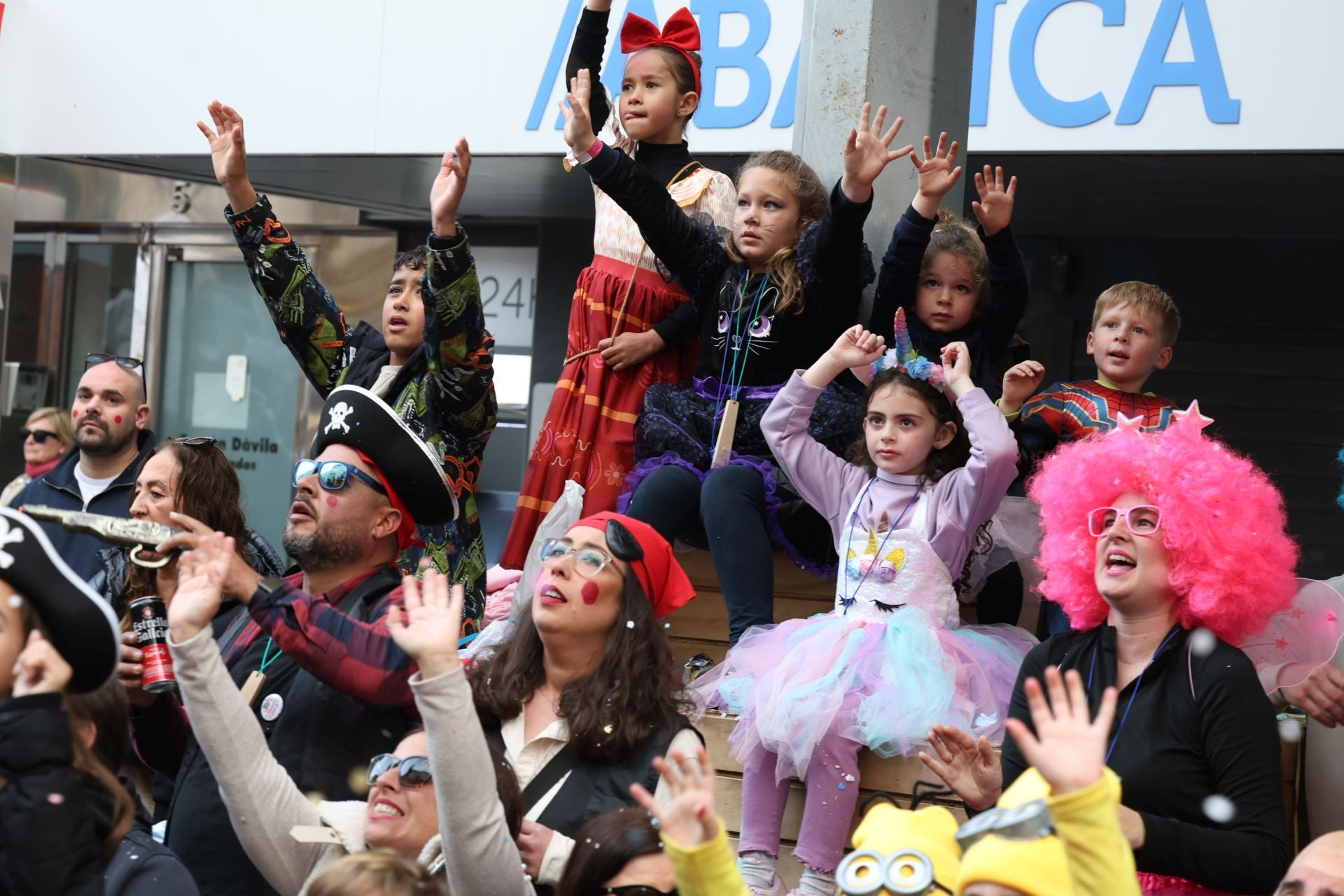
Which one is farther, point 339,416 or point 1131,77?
point 1131,77

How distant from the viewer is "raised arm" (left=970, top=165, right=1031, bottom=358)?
4719 mm

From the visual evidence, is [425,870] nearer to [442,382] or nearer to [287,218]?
[442,382]

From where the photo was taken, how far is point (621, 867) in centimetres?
282

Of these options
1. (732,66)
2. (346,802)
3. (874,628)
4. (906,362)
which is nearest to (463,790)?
(346,802)

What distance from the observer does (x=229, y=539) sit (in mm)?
3303

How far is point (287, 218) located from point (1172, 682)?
8.89 m

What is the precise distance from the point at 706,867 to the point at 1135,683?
141cm

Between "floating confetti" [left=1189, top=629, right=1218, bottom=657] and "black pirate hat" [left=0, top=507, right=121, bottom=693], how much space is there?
7.35 ft

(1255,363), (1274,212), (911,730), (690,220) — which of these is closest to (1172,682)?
(911,730)

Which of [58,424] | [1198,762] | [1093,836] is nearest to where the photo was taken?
[1093,836]

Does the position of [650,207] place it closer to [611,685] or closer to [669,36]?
[669,36]

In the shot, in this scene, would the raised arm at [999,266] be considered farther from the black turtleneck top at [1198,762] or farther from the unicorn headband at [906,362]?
the black turtleneck top at [1198,762]

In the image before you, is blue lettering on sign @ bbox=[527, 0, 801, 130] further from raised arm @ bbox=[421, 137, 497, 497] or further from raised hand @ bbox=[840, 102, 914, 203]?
raised arm @ bbox=[421, 137, 497, 497]

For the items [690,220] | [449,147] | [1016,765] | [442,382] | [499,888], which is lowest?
[499,888]
